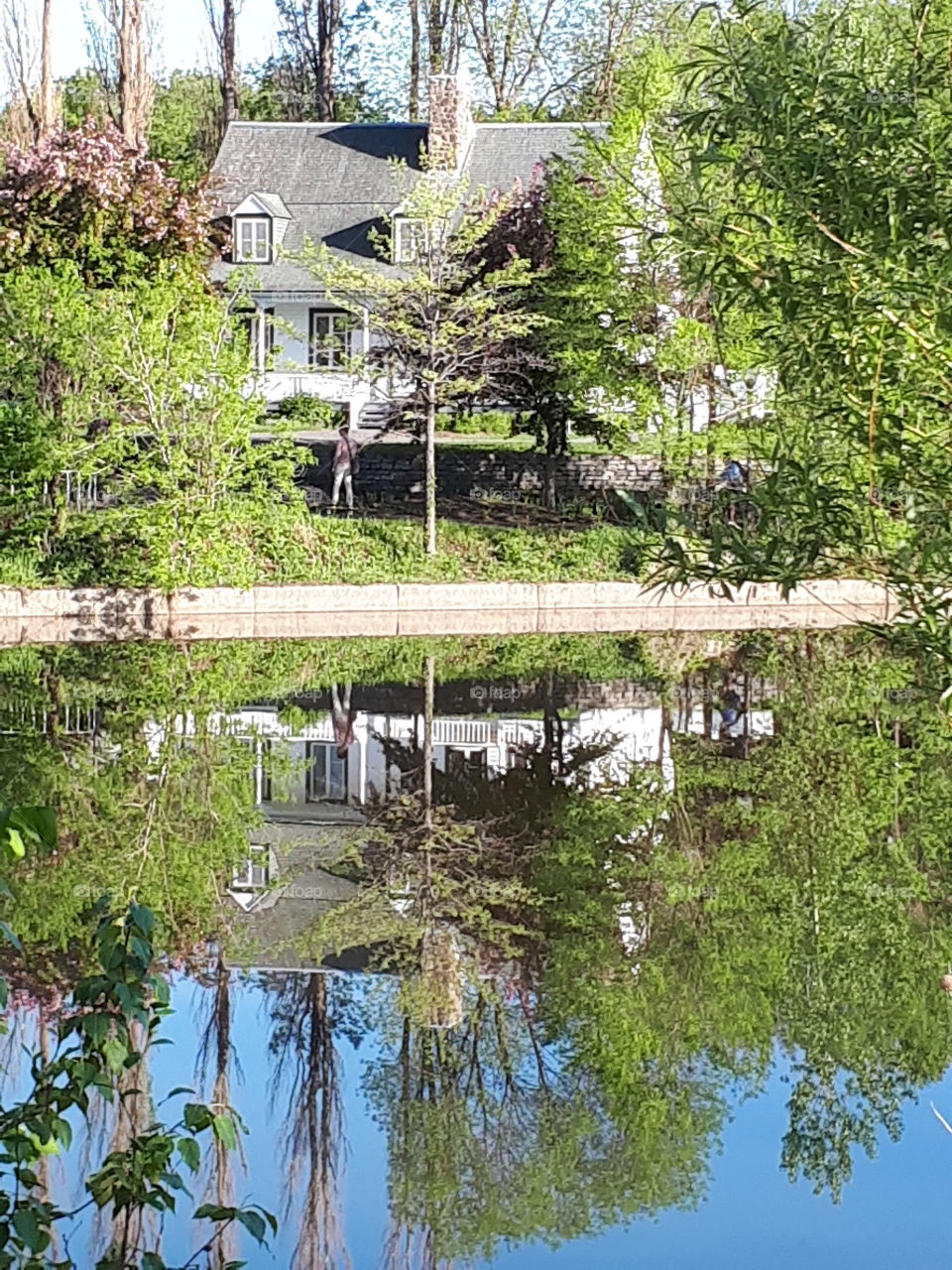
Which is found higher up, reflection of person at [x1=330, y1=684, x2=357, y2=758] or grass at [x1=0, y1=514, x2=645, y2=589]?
grass at [x1=0, y1=514, x2=645, y2=589]

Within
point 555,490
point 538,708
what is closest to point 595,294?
point 555,490

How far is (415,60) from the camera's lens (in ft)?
144

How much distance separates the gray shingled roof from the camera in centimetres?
3312

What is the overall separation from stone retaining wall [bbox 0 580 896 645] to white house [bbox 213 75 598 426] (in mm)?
9832

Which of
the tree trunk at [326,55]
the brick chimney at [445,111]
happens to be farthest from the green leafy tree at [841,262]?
the tree trunk at [326,55]

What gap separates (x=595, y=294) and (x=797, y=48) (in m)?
18.2

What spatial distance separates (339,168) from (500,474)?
11955 mm

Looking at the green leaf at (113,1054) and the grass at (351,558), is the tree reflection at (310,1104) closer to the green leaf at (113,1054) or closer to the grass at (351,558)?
the green leaf at (113,1054)

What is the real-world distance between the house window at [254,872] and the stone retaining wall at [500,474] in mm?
14668

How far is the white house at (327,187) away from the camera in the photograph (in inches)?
1261

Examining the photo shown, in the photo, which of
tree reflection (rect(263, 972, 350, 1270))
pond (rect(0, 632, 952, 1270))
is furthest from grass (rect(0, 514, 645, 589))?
tree reflection (rect(263, 972, 350, 1270))

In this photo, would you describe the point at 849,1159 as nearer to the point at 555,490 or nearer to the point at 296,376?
the point at 555,490

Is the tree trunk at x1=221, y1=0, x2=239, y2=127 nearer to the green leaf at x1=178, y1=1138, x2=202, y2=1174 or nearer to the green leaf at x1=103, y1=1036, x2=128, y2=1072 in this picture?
the green leaf at x1=103, y1=1036, x2=128, y2=1072

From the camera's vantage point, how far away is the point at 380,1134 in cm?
631
